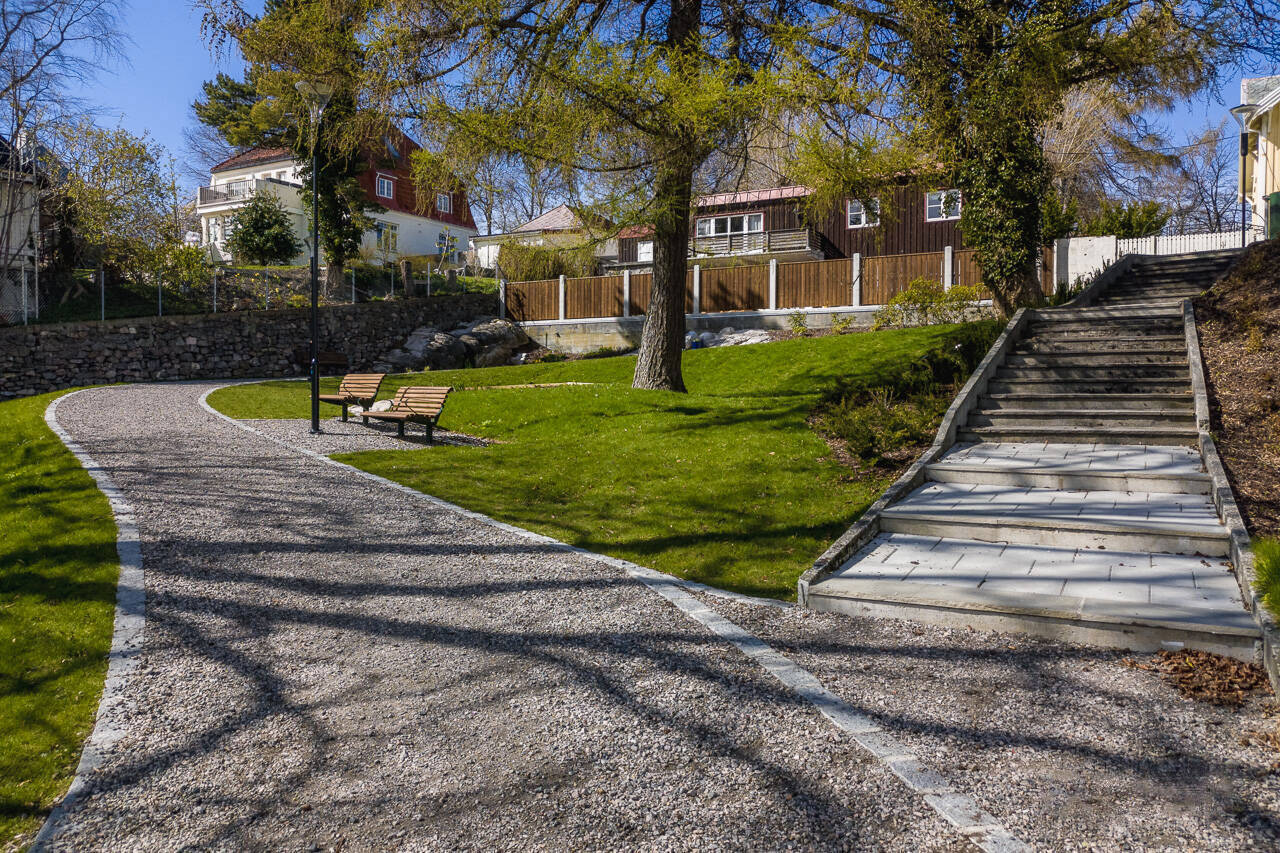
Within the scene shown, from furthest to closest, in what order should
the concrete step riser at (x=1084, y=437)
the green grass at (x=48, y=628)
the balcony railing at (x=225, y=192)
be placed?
the balcony railing at (x=225, y=192) < the concrete step riser at (x=1084, y=437) < the green grass at (x=48, y=628)

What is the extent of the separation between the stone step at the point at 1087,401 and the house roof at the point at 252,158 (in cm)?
4114

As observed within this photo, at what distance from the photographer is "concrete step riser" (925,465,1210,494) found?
691cm

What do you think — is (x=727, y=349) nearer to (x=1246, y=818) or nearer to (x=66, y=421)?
(x=66, y=421)

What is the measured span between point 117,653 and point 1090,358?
1054 centimetres

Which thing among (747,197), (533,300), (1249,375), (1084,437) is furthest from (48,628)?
(747,197)

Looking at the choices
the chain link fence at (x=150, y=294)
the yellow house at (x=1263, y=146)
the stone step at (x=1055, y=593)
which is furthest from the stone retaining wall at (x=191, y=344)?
the yellow house at (x=1263, y=146)

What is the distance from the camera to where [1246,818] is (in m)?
2.85

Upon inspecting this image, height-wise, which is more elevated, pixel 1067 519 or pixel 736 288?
pixel 736 288

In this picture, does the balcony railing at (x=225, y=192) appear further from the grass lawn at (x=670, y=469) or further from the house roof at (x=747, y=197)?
the grass lawn at (x=670, y=469)

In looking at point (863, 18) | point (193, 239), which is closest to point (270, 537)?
point (863, 18)

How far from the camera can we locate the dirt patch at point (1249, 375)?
638cm

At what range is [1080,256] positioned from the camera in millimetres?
20766

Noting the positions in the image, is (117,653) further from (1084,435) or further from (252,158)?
(252,158)

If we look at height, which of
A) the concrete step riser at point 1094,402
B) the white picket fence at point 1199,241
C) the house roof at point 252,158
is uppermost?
the house roof at point 252,158
